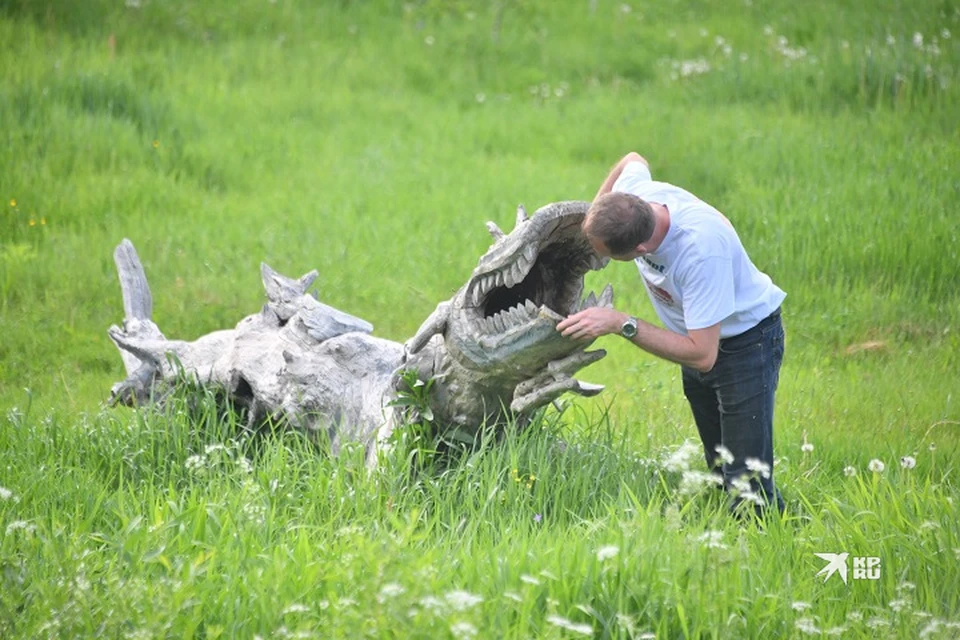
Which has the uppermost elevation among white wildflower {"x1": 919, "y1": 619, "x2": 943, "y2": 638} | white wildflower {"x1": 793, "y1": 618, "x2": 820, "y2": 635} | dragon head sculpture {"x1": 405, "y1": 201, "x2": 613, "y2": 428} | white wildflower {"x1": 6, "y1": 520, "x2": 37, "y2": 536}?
dragon head sculpture {"x1": 405, "y1": 201, "x2": 613, "y2": 428}

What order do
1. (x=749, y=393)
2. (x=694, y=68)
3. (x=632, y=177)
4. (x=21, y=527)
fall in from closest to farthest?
(x=21, y=527) → (x=749, y=393) → (x=632, y=177) → (x=694, y=68)

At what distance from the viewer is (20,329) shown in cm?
791

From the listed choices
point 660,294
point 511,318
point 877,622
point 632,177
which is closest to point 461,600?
point 877,622

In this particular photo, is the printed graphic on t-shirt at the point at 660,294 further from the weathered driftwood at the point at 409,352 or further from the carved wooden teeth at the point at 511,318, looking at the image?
the carved wooden teeth at the point at 511,318

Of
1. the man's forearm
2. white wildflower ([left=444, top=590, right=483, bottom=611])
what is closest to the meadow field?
white wildflower ([left=444, top=590, right=483, bottom=611])

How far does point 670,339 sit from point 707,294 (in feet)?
0.78

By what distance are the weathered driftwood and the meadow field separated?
0.24m

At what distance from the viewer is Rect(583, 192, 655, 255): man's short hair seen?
14.5 ft

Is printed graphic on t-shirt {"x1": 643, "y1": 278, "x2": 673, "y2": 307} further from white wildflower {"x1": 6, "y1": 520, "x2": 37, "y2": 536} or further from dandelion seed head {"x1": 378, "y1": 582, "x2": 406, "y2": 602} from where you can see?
white wildflower {"x1": 6, "y1": 520, "x2": 37, "y2": 536}

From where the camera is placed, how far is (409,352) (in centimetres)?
507

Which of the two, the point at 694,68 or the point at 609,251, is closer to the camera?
the point at 609,251

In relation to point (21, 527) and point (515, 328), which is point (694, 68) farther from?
point (21, 527)

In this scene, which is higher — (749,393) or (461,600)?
(749,393)

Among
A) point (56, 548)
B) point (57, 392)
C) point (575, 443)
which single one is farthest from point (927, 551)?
point (57, 392)
